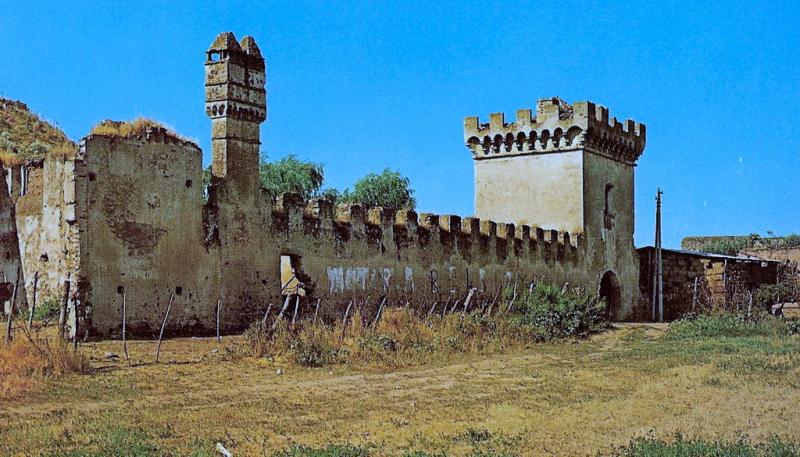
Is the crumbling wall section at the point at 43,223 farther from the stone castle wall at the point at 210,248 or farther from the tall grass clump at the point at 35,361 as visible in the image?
the tall grass clump at the point at 35,361

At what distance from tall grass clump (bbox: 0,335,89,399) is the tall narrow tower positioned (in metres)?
5.99

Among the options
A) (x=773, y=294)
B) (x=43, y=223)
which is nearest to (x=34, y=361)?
(x=43, y=223)

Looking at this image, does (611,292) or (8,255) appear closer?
(8,255)

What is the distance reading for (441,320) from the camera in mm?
20109

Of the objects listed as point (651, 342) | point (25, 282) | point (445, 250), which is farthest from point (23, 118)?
point (651, 342)

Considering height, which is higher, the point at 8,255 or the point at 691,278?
the point at 8,255

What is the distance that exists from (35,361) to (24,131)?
Answer: 75.3 feet

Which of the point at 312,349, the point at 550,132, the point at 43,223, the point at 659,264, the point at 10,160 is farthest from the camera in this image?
the point at 659,264

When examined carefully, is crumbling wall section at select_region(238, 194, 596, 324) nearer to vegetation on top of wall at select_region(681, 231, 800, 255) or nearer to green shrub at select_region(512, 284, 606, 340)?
green shrub at select_region(512, 284, 606, 340)

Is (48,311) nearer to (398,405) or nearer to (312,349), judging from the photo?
(312,349)

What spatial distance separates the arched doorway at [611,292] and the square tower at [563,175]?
0.16 feet

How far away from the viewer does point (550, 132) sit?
1132 inches

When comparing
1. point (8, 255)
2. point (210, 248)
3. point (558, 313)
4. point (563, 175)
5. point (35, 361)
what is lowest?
point (35, 361)

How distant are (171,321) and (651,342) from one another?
1076 centimetres
